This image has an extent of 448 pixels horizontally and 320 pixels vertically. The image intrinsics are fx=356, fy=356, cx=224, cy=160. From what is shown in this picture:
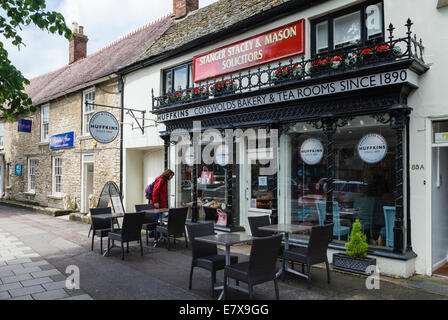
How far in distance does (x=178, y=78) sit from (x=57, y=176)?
9762mm

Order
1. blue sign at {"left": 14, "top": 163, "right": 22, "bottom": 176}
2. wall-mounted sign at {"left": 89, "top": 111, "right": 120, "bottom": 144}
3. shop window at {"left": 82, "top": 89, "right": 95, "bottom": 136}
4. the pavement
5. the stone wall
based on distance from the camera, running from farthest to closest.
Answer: blue sign at {"left": 14, "top": 163, "right": 22, "bottom": 176}, shop window at {"left": 82, "top": 89, "right": 95, "bottom": 136}, the stone wall, wall-mounted sign at {"left": 89, "top": 111, "right": 120, "bottom": 144}, the pavement

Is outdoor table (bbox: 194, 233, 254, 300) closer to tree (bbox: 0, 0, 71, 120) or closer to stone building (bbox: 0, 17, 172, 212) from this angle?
tree (bbox: 0, 0, 71, 120)

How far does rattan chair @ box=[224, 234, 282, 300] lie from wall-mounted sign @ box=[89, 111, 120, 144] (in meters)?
7.09

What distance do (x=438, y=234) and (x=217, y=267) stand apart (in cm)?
428

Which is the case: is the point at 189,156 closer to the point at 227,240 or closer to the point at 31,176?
the point at 227,240

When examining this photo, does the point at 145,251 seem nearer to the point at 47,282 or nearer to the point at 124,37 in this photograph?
the point at 47,282

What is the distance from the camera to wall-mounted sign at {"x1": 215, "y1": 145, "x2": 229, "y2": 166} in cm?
977

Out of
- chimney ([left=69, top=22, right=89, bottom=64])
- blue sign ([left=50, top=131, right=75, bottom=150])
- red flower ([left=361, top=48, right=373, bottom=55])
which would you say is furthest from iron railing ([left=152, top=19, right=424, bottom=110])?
chimney ([left=69, top=22, right=89, bottom=64])

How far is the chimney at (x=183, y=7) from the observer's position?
46.3 feet

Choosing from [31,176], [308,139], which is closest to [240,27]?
[308,139]

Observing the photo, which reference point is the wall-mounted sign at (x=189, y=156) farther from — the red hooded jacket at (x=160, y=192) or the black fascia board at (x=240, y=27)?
the black fascia board at (x=240, y=27)

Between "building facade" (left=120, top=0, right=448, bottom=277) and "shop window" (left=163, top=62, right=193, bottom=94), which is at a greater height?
"shop window" (left=163, top=62, right=193, bottom=94)

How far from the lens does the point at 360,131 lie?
23.5 feet

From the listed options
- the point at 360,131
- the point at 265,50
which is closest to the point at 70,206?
the point at 265,50
